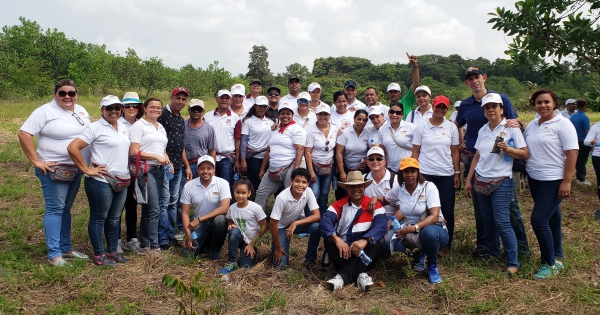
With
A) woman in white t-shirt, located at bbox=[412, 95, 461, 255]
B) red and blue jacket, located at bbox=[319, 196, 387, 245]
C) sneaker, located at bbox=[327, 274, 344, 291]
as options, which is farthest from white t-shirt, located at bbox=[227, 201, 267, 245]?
woman in white t-shirt, located at bbox=[412, 95, 461, 255]

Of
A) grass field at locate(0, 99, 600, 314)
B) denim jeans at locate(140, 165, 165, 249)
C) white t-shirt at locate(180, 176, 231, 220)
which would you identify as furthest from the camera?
white t-shirt at locate(180, 176, 231, 220)

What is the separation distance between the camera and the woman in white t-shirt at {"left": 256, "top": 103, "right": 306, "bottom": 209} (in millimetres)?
5691

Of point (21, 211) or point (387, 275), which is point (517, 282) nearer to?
point (387, 275)

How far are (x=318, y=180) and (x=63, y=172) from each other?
10.1ft

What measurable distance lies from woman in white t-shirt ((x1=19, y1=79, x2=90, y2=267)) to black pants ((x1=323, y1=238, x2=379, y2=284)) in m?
2.70

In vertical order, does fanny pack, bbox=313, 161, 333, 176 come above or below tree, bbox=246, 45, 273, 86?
below

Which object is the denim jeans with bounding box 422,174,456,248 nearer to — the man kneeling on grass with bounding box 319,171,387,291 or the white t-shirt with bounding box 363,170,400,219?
the white t-shirt with bounding box 363,170,400,219

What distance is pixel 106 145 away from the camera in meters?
4.37

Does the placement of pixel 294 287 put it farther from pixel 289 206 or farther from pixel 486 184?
→ pixel 486 184

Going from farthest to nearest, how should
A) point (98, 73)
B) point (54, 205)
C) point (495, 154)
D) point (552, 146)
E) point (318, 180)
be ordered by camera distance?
point (98, 73)
point (318, 180)
point (54, 205)
point (495, 154)
point (552, 146)

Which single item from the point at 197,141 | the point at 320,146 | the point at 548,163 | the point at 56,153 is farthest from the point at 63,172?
the point at 548,163

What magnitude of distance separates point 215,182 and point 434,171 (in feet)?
8.15

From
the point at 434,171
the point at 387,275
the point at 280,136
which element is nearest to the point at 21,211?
the point at 280,136

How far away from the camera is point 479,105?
473cm
